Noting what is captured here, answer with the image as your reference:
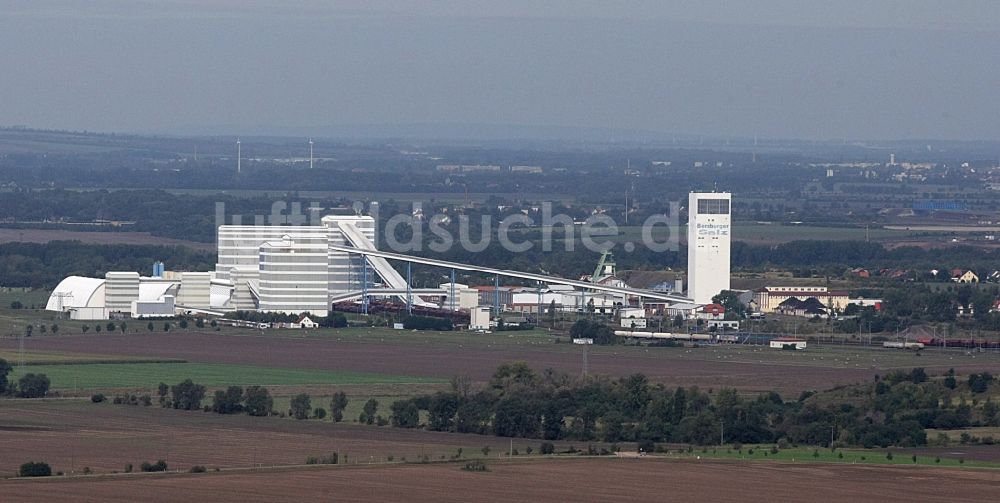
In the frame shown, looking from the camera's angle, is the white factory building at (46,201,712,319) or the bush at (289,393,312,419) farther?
the white factory building at (46,201,712,319)

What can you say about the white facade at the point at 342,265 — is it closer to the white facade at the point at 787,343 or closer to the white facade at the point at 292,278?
the white facade at the point at 292,278

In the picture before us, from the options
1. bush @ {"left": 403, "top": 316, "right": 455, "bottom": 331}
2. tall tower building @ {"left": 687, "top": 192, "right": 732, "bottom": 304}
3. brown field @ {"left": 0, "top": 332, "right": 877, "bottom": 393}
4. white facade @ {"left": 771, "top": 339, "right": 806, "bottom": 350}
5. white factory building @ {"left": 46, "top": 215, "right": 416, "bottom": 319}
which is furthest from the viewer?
tall tower building @ {"left": 687, "top": 192, "right": 732, "bottom": 304}

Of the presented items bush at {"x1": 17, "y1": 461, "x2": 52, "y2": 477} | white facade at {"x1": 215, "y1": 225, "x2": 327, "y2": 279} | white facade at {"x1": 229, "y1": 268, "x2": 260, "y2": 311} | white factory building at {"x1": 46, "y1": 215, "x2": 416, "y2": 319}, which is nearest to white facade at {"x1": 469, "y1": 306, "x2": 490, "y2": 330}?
white factory building at {"x1": 46, "y1": 215, "x2": 416, "y2": 319}

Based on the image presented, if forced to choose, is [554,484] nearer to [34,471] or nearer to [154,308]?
[34,471]

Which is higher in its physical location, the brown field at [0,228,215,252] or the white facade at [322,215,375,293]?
the brown field at [0,228,215,252]

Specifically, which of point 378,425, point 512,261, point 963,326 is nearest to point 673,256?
point 512,261

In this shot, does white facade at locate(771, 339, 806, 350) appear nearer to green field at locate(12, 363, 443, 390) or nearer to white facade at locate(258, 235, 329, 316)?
green field at locate(12, 363, 443, 390)

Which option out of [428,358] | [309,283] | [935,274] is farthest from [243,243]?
[935,274]
